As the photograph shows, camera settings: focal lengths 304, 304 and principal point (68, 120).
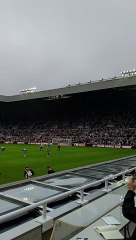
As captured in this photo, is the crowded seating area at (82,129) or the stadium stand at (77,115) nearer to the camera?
the stadium stand at (77,115)

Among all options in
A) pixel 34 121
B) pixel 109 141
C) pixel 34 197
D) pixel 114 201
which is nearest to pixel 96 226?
pixel 114 201

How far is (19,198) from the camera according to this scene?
8.10 meters

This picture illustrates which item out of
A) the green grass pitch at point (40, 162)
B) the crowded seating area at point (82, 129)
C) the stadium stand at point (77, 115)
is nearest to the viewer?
the green grass pitch at point (40, 162)

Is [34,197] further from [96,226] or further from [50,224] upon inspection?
[96,226]

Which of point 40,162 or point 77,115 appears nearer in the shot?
point 40,162

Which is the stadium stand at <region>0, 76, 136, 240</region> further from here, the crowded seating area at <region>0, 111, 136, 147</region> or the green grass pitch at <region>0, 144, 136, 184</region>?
the green grass pitch at <region>0, 144, 136, 184</region>

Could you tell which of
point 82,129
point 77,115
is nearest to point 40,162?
point 82,129

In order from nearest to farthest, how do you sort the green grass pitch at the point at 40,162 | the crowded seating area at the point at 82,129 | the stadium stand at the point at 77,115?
the green grass pitch at the point at 40,162 < the stadium stand at the point at 77,115 < the crowded seating area at the point at 82,129

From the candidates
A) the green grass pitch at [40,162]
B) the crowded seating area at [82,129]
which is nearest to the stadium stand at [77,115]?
the crowded seating area at [82,129]

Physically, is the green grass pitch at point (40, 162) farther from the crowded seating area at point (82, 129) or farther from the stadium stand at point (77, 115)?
the crowded seating area at point (82, 129)

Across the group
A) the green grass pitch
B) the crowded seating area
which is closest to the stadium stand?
the crowded seating area

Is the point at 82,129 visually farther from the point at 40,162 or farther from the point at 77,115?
the point at 40,162

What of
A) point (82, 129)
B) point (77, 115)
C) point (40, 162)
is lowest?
point (40, 162)

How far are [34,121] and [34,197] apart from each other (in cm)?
7595
